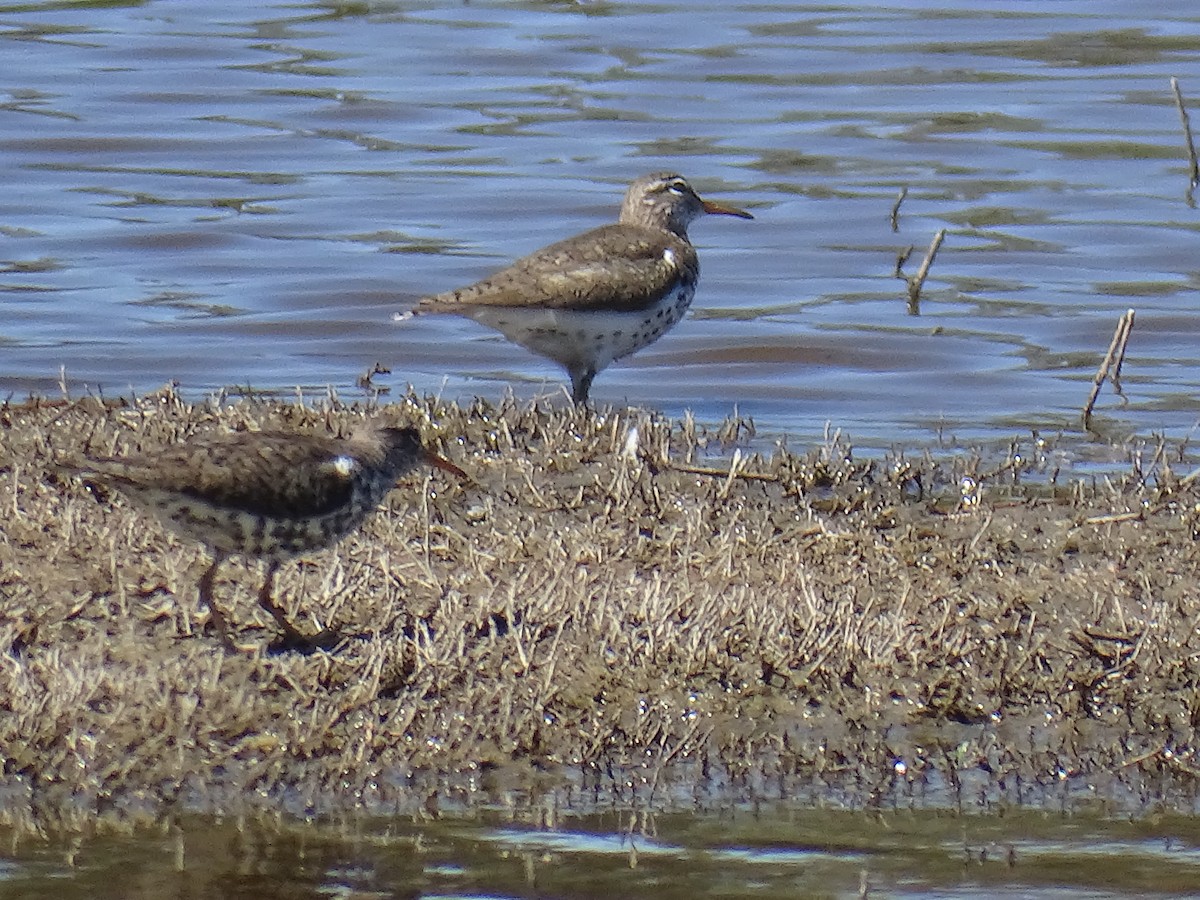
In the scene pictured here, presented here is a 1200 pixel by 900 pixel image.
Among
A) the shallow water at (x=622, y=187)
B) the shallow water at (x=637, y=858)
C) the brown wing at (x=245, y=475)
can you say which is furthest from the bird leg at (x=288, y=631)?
the shallow water at (x=622, y=187)

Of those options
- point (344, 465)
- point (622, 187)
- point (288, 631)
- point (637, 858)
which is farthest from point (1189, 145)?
point (637, 858)

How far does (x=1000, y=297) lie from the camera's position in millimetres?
14852

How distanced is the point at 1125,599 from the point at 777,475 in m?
1.85

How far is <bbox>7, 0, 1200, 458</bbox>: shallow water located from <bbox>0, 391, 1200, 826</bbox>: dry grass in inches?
126

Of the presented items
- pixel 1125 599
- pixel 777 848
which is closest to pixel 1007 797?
pixel 777 848

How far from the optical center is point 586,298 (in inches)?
444

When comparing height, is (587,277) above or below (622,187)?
below

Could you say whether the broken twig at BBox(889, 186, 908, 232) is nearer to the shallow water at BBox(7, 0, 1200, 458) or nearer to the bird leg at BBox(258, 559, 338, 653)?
the shallow water at BBox(7, 0, 1200, 458)

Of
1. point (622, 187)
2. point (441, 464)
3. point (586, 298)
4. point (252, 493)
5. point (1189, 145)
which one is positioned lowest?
point (252, 493)

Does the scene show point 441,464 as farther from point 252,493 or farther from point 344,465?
point 252,493

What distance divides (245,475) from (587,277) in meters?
4.59

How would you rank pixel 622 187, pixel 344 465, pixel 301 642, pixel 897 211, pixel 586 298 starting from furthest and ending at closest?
1. pixel 622 187
2. pixel 897 211
3. pixel 586 298
4. pixel 344 465
5. pixel 301 642

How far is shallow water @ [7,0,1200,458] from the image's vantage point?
13234mm

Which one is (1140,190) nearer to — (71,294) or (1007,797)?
(71,294)
